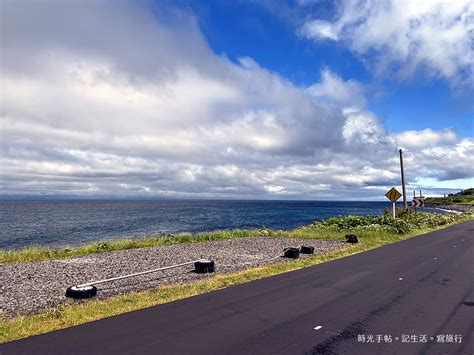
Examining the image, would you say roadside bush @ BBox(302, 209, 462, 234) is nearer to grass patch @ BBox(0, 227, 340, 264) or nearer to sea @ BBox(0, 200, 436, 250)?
grass patch @ BBox(0, 227, 340, 264)

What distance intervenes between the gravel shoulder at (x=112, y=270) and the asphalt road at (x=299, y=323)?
2.56 metres

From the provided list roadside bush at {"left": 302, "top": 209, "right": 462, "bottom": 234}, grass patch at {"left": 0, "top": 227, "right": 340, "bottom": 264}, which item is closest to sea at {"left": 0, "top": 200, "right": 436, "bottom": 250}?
roadside bush at {"left": 302, "top": 209, "right": 462, "bottom": 234}

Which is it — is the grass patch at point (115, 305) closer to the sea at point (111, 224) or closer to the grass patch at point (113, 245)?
the grass patch at point (113, 245)

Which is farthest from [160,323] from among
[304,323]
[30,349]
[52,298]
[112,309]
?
[52,298]

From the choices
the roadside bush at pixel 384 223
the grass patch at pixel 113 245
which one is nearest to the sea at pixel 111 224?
the roadside bush at pixel 384 223

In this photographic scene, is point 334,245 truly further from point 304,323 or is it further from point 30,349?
point 30,349

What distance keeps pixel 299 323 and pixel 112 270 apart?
28.5 feet

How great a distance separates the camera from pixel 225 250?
1917 centimetres

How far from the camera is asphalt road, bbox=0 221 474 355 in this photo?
567 centimetres

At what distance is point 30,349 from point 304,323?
14.7 ft

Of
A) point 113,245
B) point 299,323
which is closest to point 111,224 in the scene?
point 113,245

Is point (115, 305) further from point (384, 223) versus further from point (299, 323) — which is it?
point (384, 223)

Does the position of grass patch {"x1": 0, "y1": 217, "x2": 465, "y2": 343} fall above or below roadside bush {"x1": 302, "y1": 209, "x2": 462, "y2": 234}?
below

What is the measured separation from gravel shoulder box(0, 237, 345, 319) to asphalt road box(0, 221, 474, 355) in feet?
8.41
